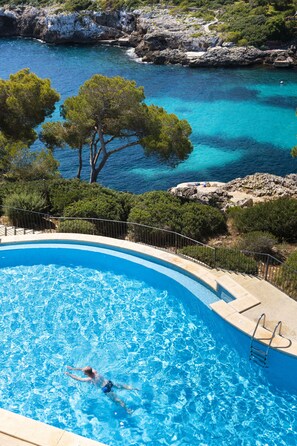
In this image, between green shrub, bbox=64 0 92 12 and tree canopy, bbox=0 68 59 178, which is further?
green shrub, bbox=64 0 92 12

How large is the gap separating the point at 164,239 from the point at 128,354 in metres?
6.70

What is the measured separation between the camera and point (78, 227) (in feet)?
61.6

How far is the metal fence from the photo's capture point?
625 inches

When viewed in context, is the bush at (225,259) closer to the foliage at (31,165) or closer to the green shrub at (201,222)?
the green shrub at (201,222)

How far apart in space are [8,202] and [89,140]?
339 inches

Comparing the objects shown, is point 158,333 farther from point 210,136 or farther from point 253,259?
point 210,136

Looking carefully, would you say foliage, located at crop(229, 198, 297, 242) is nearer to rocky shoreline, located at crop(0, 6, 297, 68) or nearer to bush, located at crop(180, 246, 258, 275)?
bush, located at crop(180, 246, 258, 275)

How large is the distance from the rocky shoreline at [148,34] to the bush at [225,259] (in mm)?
52813

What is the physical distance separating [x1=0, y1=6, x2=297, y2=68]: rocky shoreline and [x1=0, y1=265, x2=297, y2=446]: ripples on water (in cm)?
5526

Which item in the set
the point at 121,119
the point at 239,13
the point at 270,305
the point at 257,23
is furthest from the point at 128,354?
the point at 239,13

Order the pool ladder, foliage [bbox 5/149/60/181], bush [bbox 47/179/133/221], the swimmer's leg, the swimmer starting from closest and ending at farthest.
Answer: the swimmer's leg, the swimmer, the pool ladder, bush [bbox 47/179/133/221], foliage [bbox 5/149/60/181]

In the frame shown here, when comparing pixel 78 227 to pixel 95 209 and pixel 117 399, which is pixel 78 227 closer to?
pixel 95 209

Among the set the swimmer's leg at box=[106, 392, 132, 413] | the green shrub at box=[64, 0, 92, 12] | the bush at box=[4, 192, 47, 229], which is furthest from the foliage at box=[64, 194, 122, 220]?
the green shrub at box=[64, 0, 92, 12]

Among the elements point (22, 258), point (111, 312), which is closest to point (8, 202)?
point (22, 258)
